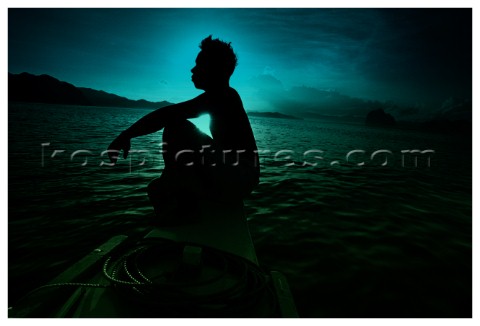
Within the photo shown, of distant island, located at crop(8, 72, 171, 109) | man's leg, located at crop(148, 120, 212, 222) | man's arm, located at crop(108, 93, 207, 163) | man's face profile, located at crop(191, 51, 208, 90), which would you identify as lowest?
man's leg, located at crop(148, 120, 212, 222)

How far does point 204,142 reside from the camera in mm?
3076

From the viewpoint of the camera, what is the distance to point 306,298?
3367 mm

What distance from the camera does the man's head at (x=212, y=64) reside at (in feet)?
10.6

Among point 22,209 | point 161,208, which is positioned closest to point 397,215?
point 161,208

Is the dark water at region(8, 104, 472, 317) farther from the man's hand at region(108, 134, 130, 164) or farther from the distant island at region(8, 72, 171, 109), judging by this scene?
the distant island at region(8, 72, 171, 109)

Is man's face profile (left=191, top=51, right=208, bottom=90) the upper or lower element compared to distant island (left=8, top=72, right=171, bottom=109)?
lower

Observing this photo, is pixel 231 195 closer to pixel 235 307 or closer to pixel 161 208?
pixel 161 208

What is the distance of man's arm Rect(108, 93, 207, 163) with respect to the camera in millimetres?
3059

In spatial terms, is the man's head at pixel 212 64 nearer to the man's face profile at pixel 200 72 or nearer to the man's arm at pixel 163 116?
the man's face profile at pixel 200 72

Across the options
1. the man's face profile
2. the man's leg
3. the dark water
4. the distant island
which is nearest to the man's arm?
the man's leg

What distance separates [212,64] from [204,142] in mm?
1057

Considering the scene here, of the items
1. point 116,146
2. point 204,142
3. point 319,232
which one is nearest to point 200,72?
point 204,142

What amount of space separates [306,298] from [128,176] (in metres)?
7.54

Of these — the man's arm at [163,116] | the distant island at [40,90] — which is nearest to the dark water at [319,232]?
the man's arm at [163,116]
